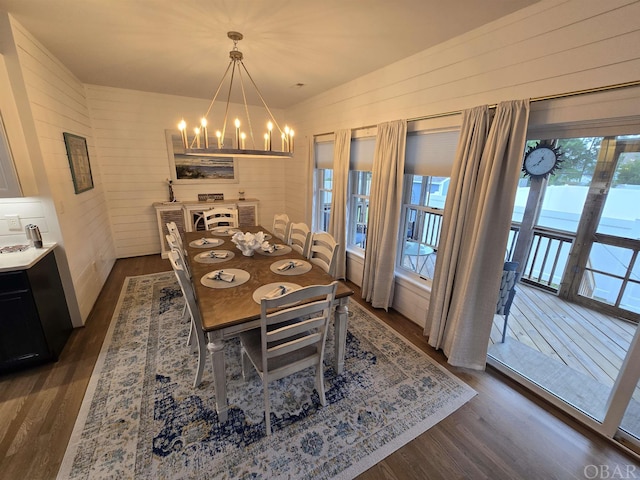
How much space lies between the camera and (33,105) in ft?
7.32

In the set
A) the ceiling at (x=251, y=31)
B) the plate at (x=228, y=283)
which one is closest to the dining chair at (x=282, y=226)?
the plate at (x=228, y=283)

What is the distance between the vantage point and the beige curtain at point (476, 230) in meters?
1.85

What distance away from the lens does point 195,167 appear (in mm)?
4766

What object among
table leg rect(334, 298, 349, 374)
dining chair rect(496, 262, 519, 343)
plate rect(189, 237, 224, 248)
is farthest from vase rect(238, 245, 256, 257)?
dining chair rect(496, 262, 519, 343)

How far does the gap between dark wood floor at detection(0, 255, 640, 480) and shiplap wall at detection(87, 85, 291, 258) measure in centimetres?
284

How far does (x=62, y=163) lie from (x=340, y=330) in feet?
10.6

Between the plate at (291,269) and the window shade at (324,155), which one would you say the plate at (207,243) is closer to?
the plate at (291,269)

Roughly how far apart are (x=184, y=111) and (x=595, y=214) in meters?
5.44

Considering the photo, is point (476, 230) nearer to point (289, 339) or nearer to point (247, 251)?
point (289, 339)

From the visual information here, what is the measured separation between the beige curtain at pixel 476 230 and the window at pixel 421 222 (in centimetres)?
54

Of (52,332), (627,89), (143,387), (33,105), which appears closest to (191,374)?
(143,387)

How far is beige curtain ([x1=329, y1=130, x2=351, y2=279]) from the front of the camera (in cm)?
350

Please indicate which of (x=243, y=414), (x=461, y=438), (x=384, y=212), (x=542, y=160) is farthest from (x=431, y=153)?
(x=243, y=414)

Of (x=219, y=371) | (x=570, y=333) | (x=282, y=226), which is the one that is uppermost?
(x=282, y=226)
